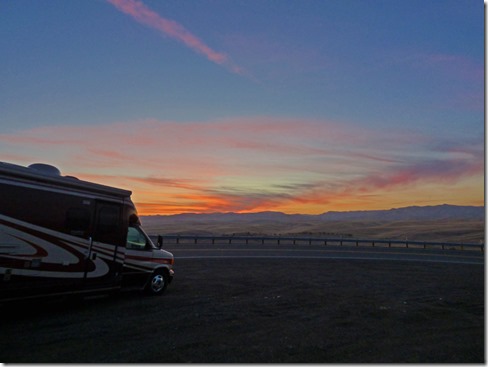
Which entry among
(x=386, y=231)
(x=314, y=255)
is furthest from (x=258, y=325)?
(x=386, y=231)

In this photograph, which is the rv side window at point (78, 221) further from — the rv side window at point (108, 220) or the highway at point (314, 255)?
the highway at point (314, 255)

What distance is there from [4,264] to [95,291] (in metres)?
2.43

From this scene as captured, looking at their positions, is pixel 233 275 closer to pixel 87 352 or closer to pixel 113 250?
pixel 113 250

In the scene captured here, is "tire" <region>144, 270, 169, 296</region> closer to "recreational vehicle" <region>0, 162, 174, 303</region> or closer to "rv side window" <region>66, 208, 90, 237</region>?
"recreational vehicle" <region>0, 162, 174, 303</region>

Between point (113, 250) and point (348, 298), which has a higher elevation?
point (113, 250)

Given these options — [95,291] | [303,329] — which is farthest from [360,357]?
[95,291]

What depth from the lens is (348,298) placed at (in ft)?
37.1

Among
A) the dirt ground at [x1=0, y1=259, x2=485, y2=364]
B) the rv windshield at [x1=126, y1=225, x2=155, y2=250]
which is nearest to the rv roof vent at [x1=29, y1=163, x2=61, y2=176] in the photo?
the rv windshield at [x1=126, y1=225, x2=155, y2=250]

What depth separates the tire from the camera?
11.2 m

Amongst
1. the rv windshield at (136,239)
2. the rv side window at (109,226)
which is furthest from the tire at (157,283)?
the rv side window at (109,226)

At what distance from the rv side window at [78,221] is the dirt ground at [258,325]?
1863mm

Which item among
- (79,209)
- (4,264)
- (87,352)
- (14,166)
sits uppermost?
(14,166)

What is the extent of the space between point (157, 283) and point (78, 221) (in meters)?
3.19

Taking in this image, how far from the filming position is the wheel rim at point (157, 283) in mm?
11219
